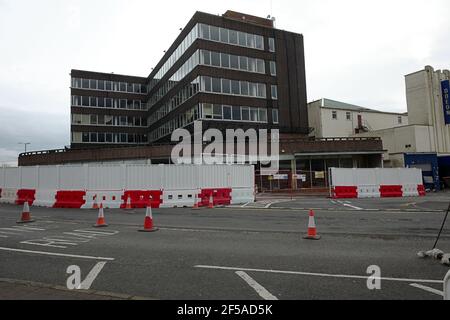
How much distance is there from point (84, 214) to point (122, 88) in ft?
173

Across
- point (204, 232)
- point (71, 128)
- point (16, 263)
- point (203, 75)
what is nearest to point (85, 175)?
point (204, 232)

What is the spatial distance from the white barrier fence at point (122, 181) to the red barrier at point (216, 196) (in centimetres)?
23

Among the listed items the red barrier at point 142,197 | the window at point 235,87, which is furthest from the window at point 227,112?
the red barrier at point 142,197

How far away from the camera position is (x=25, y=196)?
65.7 feet

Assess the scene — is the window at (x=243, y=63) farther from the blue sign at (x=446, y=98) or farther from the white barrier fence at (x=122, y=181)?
the white barrier fence at (x=122, y=181)

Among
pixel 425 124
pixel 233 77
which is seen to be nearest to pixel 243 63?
pixel 233 77

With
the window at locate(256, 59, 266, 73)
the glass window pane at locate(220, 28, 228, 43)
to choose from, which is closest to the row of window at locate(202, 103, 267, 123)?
the window at locate(256, 59, 266, 73)

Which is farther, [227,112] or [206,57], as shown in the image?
[227,112]

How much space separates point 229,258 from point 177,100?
136 feet

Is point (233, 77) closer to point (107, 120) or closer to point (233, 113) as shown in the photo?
point (233, 113)

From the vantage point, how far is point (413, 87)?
135 ft

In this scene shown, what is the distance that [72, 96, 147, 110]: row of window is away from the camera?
6103 cm

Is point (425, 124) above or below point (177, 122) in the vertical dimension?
below
